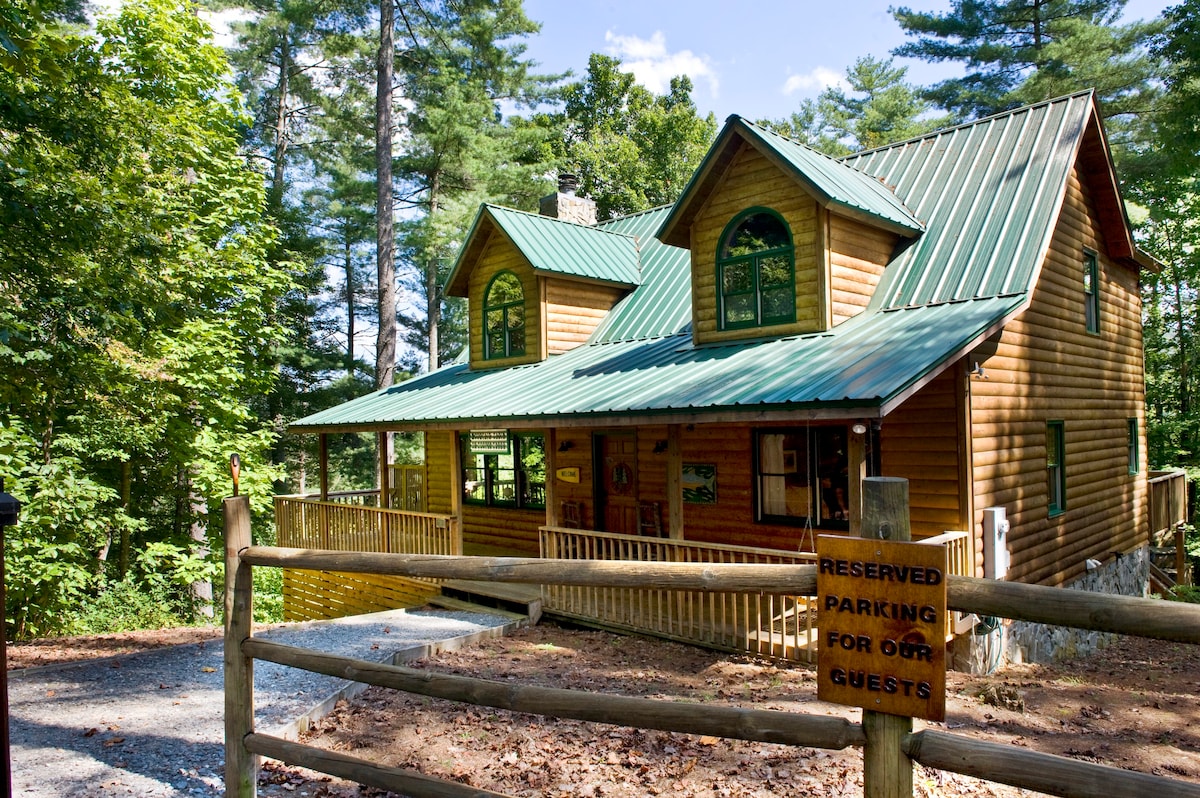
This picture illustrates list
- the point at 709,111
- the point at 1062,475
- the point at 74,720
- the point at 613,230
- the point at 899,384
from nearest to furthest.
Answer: the point at 74,720 → the point at 899,384 → the point at 1062,475 → the point at 613,230 → the point at 709,111

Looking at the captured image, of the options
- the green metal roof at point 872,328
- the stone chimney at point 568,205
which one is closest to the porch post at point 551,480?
the green metal roof at point 872,328

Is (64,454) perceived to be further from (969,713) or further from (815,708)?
(969,713)

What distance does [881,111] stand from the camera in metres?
37.2

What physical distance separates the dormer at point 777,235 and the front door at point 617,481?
2.51 m

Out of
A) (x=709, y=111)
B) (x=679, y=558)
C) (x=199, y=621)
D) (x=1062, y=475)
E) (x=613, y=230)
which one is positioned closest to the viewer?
(x=679, y=558)

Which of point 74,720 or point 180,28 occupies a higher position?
point 180,28

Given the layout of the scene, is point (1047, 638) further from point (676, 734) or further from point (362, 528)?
point (362, 528)

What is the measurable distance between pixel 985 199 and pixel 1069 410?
11.9 feet

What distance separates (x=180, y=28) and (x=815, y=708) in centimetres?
1717

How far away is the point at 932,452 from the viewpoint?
31.3ft

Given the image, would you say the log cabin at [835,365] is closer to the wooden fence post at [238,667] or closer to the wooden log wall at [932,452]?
the wooden log wall at [932,452]

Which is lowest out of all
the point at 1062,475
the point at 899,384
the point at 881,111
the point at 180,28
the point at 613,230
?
the point at 1062,475

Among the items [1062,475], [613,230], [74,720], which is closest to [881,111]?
[613,230]

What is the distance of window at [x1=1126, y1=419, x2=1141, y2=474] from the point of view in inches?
600
